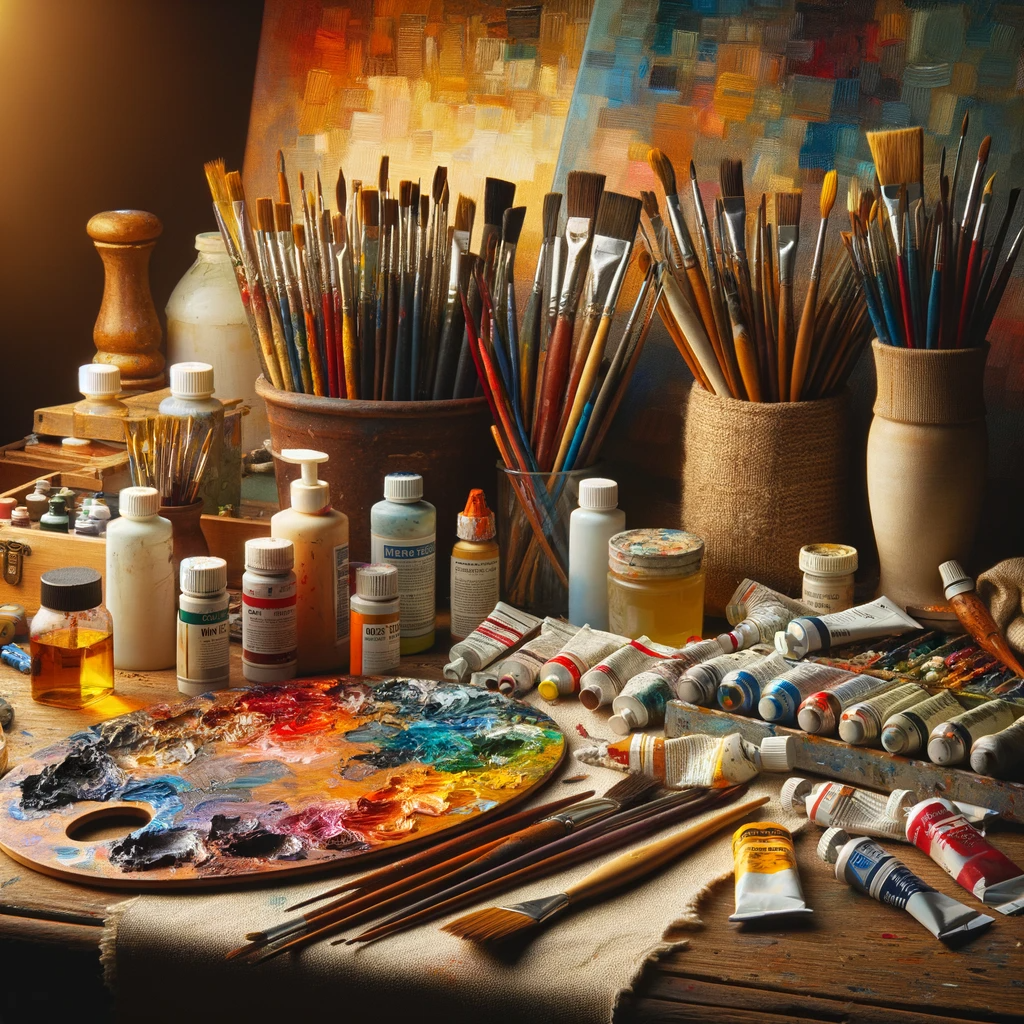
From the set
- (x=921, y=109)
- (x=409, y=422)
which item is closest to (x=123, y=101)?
(x=409, y=422)

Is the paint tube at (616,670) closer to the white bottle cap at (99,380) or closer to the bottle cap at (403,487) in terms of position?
the bottle cap at (403,487)

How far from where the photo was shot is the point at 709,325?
1.35 metres

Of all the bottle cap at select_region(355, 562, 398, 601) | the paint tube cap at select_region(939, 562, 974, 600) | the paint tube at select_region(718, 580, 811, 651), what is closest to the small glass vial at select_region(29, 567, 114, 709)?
the bottle cap at select_region(355, 562, 398, 601)

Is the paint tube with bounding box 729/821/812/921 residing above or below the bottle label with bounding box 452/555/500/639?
below

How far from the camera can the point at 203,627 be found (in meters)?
1.20

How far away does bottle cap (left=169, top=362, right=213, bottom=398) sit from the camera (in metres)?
1.45

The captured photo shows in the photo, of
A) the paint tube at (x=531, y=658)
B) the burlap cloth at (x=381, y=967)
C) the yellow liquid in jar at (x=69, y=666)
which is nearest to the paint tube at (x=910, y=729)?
the burlap cloth at (x=381, y=967)

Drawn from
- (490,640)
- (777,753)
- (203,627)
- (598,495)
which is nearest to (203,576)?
(203,627)

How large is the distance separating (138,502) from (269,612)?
0.15m

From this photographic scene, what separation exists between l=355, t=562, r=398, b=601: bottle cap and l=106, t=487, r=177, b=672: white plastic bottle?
18 centimetres

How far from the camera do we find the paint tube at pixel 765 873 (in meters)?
0.86

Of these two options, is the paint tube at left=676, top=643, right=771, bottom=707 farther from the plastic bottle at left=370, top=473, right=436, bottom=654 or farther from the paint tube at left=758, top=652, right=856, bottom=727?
the plastic bottle at left=370, top=473, right=436, bottom=654

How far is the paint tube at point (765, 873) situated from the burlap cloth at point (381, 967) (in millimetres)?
33

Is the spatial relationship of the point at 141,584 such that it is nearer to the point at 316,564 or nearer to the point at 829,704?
the point at 316,564
